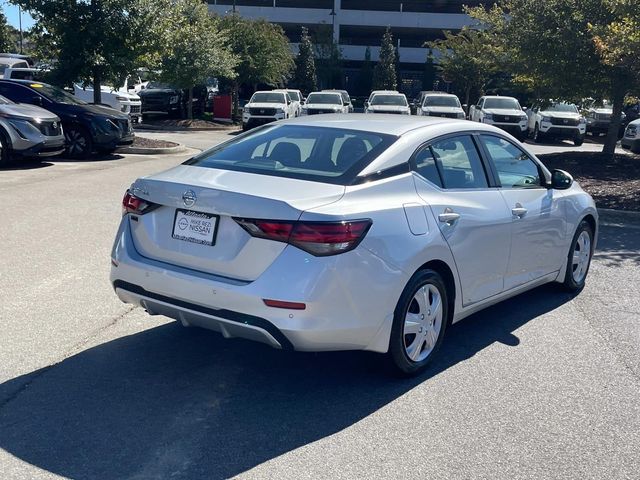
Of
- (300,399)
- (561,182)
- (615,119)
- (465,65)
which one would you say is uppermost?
(465,65)

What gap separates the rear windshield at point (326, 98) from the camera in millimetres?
29250

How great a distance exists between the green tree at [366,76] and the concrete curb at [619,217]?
48089mm

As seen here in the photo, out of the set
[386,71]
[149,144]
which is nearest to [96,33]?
[149,144]

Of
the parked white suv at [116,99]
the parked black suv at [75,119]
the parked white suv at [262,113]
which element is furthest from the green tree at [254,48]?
the parked black suv at [75,119]

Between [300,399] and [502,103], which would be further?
[502,103]

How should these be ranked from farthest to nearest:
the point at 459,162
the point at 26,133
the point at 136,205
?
1. the point at 26,133
2. the point at 459,162
3. the point at 136,205

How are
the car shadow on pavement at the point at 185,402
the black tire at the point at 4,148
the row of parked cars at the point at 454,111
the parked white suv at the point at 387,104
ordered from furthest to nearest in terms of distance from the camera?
the parked white suv at the point at 387,104 < the row of parked cars at the point at 454,111 < the black tire at the point at 4,148 < the car shadow on pavement at the point at 185,402

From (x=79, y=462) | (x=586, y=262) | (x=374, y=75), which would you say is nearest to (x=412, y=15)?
(x=374, y=75)

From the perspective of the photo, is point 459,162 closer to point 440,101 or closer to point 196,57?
point 440,101

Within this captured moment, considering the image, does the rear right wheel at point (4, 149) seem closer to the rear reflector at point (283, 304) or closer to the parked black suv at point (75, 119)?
the parked black suv at point (75, 119)

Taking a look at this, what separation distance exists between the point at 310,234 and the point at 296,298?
1.19ft

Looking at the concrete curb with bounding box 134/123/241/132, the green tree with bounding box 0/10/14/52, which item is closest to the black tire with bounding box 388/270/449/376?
the concrete curb with bounding box 134/123/241/132

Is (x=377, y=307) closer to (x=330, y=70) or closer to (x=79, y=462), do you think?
(x=79, y=462)

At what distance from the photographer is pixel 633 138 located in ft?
65.0
